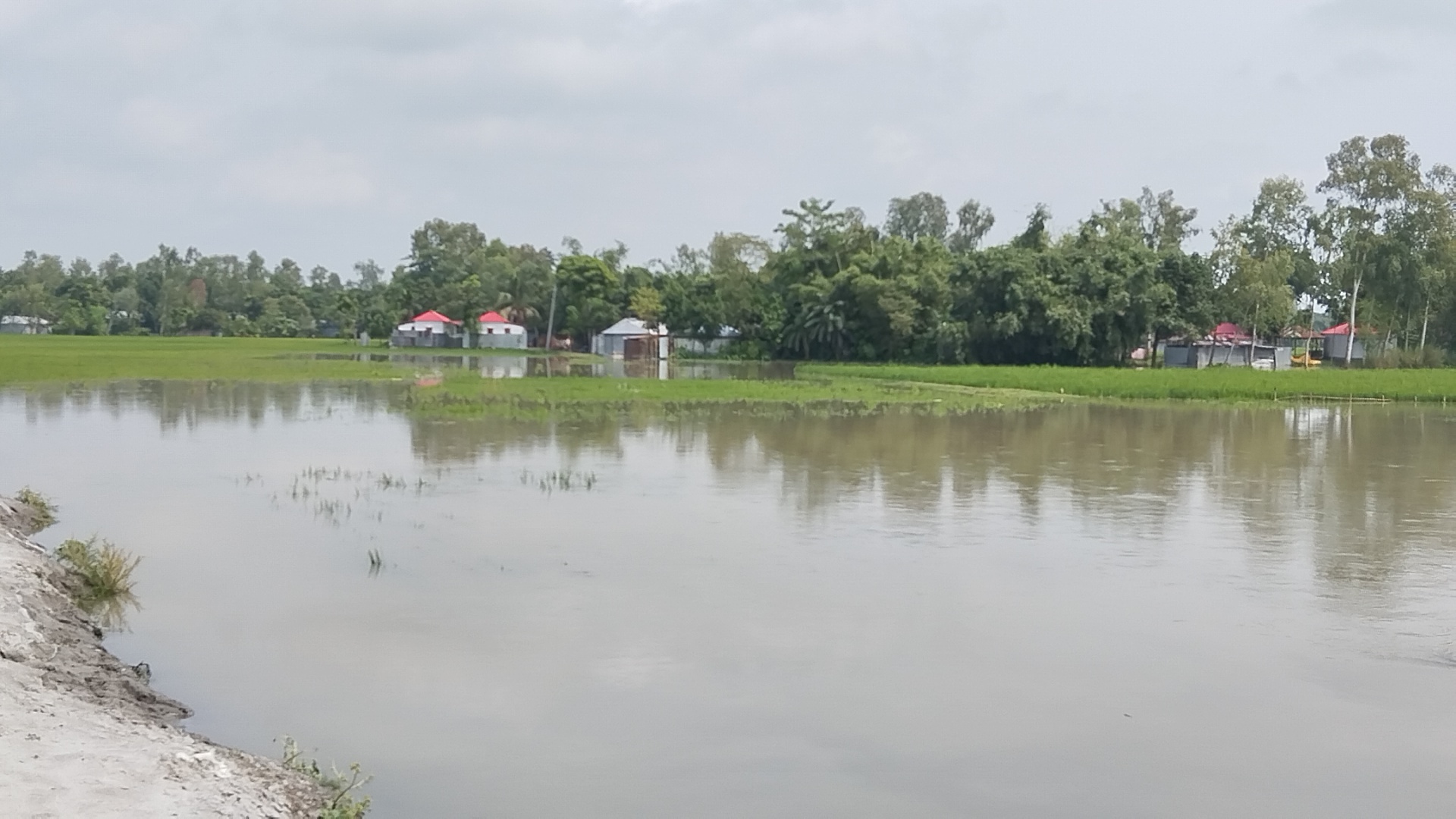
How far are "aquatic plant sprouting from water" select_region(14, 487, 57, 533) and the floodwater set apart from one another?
27 cm

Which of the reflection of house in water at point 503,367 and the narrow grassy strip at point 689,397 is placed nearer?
the narrow grassy strip at point 689,397

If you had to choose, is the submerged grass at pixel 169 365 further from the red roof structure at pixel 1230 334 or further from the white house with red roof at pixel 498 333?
the red roof structure at pixel 1230 334

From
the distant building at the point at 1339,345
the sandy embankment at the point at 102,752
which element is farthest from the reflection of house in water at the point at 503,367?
the distant building at the point at 1339,345

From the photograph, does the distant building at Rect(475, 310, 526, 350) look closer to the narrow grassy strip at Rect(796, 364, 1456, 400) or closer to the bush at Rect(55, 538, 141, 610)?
the narrow grassy strip at Rect(796, 364, 1456, 400)

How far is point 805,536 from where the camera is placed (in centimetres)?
1172

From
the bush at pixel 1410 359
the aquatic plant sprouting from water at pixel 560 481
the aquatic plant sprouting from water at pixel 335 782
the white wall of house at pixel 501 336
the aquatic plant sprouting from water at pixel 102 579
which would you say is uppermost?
the white wall of house at pixel 501 336

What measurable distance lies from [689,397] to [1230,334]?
40.5 m

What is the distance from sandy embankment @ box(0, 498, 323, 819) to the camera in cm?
478

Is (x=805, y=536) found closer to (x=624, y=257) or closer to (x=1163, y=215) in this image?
(x=1163, y=215)

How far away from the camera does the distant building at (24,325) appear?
97375 mm

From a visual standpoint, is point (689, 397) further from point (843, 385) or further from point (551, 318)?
point (551, 318)

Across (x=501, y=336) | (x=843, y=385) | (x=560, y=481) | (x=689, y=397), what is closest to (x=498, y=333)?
(x=501, y=336)

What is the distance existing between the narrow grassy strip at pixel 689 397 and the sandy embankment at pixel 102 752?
16554 mm

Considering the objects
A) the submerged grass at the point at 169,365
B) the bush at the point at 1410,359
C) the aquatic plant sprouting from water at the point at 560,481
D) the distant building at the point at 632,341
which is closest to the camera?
the aquatic plant sprouting from water at the point at 560,481
